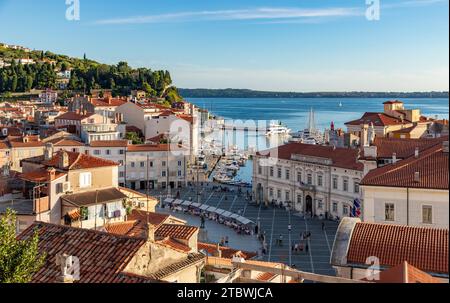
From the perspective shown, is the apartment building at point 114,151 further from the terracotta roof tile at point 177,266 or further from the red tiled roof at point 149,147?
the terracotta roof tile at point 177,266

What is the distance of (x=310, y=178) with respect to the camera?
3180cm

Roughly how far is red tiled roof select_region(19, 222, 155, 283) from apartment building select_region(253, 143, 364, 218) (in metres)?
20.9

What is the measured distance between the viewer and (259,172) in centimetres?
3512

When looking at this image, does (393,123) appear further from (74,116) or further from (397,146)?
(74,116)

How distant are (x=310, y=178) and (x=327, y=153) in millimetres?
1697

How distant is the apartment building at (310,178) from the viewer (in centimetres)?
2950

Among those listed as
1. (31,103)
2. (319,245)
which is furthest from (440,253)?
(31,103)

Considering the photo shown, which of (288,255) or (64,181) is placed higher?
(64,181)

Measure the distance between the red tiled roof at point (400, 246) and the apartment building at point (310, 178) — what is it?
17.9 meters

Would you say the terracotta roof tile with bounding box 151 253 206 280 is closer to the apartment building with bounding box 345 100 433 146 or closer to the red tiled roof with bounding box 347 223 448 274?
the red tiled roof with bounding box 347 223 448 274

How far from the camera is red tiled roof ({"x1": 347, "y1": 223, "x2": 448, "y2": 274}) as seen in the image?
9396 millimetres

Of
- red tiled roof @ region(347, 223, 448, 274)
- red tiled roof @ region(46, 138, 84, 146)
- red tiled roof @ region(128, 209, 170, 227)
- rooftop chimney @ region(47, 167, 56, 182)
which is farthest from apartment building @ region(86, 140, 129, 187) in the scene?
red tiled roof @ region(347, 223, 448, 274)
